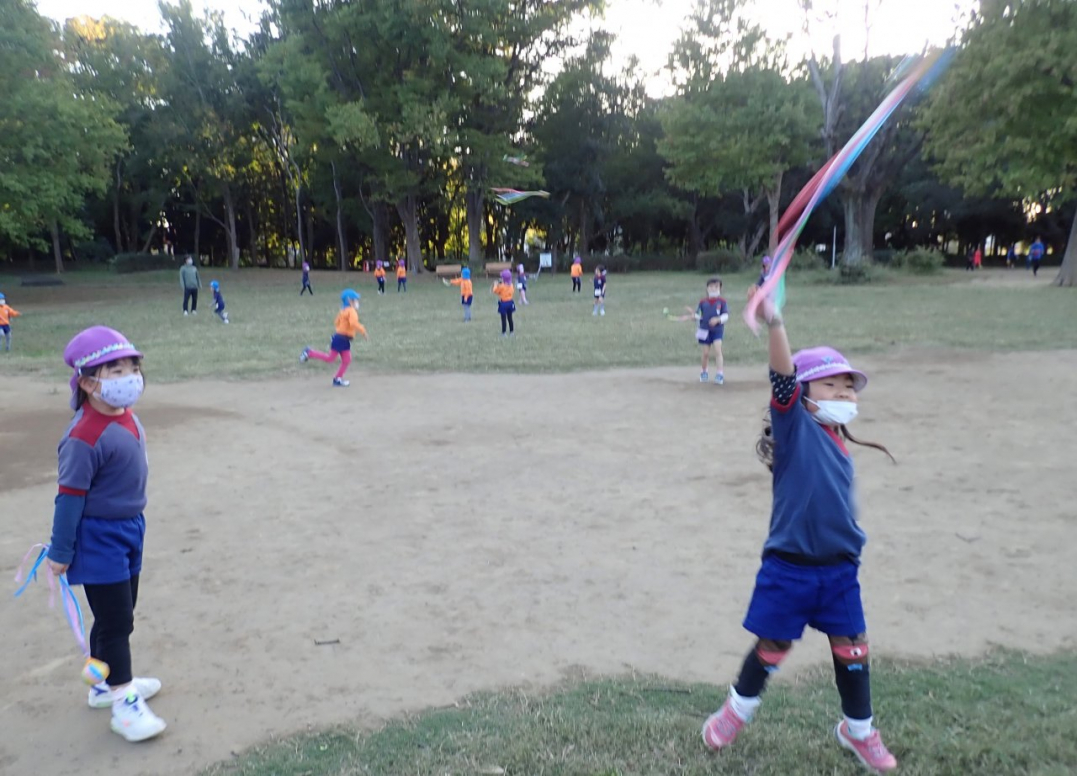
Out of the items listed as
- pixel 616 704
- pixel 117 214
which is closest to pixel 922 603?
pixel 616 704

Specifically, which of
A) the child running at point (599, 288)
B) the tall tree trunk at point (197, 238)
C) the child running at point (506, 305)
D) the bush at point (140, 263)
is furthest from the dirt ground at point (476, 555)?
the tall tree trunk at point (197, 238)

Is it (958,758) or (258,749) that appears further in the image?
(258,749)

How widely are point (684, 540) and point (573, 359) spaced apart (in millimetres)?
9401

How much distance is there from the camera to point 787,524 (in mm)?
3447

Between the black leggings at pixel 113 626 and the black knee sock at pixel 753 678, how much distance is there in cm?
273

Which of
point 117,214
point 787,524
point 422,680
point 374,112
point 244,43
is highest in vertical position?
point 244,43

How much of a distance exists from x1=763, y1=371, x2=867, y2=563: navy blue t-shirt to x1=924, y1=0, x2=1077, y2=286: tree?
1154 inches

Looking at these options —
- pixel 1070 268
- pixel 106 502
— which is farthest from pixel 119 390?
pixel 1070 268

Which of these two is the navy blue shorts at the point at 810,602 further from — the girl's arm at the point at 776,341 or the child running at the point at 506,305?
the child running at the point at 506,305

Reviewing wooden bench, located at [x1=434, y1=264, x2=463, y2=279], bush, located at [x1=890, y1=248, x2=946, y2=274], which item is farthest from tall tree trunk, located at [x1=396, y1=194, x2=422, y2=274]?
bush, located at [x1=890, y1=248, x2=946, y2=274]

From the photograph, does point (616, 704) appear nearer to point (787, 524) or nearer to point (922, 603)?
point (787, 524)

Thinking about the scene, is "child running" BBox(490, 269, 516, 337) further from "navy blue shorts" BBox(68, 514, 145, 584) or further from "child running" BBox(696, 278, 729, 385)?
"navy blue shorts" BBox(68, 514, 145, 584)

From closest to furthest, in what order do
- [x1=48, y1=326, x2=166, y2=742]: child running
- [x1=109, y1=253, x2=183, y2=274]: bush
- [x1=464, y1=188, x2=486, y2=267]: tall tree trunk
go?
1. [x1=48, y1=326, x2=166, y2=742]: child running
2. [x1=464, y1=188, x2=486, y2=267]: tall tree trunk
3. [x1=109, y1=253, x2=183, y2=274]: bush

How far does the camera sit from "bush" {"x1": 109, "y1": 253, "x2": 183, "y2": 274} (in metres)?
49.0
